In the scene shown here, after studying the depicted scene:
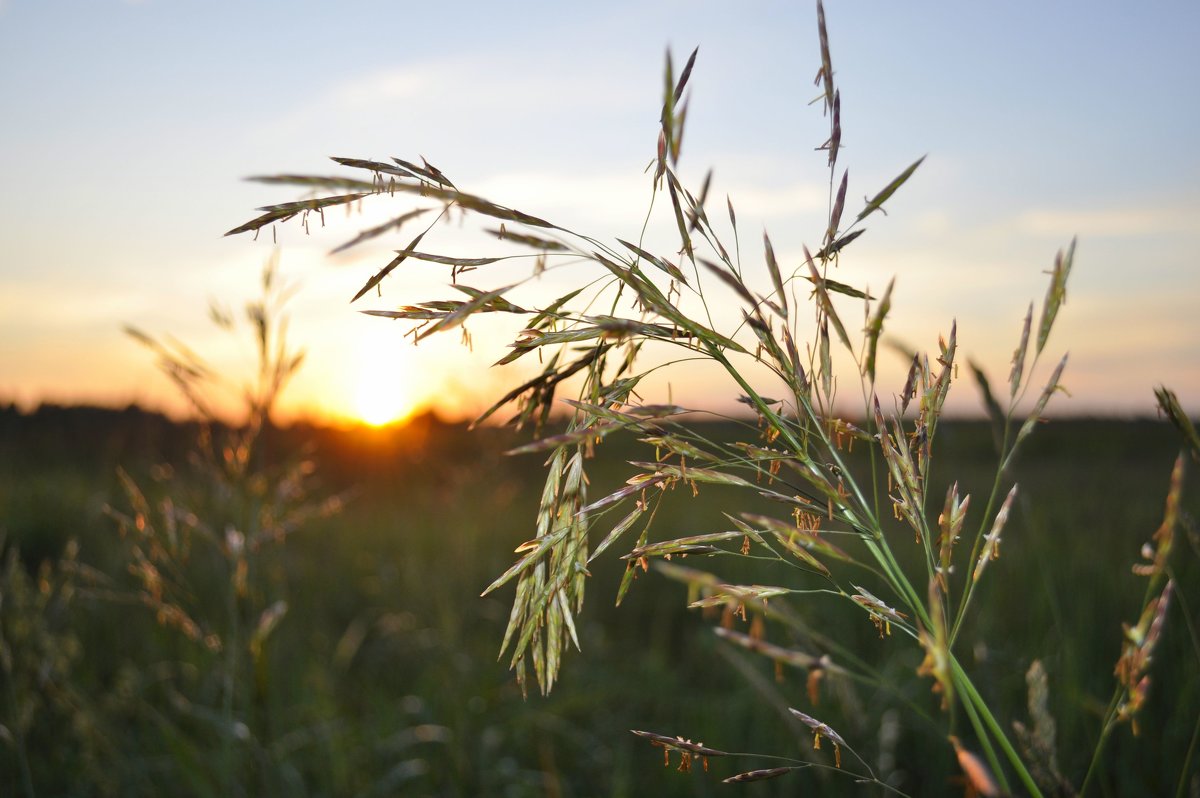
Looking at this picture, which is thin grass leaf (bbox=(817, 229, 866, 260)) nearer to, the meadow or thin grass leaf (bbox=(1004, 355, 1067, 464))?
thin grass leaf (bbox=(1004, 355, 1067, 464))

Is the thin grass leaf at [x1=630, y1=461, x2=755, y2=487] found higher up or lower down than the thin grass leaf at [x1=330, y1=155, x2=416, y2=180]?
lower down

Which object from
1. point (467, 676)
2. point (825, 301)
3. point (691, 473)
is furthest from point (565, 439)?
point (467, 676)

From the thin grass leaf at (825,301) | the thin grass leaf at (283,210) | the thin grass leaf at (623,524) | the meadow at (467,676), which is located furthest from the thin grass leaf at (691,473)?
the meadow at (467,676)

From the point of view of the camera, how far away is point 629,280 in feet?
2.82

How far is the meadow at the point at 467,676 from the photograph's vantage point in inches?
110

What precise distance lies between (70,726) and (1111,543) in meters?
6.55

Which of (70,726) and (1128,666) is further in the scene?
(70,726)

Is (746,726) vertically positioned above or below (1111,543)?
below

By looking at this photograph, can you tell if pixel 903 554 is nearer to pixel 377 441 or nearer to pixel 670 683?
pixel 670 683

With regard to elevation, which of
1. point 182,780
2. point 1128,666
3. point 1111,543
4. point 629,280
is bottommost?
point 182,780

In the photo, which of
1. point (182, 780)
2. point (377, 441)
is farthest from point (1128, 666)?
point (377, 441)

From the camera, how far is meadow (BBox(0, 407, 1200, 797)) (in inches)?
110

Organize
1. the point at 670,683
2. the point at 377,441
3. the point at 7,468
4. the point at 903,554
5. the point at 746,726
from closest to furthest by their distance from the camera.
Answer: the point at 746,726 < the point at 670,683 < the point at 903,554 < the point at 7,468 < the point at 377,441

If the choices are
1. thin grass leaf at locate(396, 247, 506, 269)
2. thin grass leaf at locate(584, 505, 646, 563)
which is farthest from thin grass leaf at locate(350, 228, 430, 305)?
thin grass leaf at locate(584, 505, 646, 563)
